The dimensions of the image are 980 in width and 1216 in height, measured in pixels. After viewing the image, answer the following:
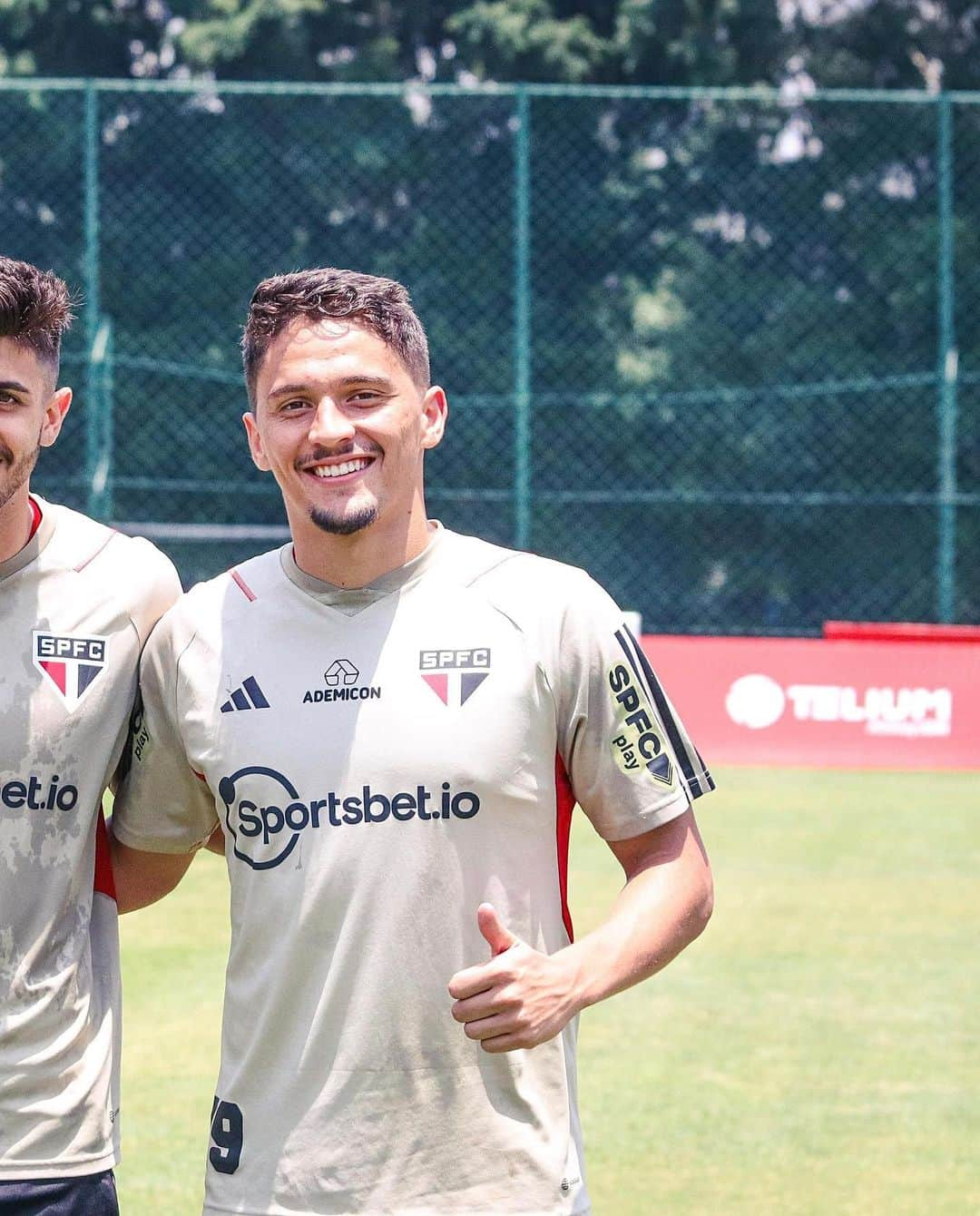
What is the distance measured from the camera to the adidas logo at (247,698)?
9.53 ft

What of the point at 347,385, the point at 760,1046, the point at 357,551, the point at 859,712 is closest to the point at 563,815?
the point at 357,551

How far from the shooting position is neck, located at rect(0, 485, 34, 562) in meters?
3.08

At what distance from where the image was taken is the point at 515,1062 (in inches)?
111

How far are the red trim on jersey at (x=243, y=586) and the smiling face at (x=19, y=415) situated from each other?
0.36 metres

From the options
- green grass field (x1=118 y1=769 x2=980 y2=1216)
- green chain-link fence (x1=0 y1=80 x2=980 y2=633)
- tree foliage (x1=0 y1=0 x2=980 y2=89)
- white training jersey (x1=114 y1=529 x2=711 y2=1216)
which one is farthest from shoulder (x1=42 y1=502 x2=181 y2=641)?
tree foliage (x1=0 y1=0 x2=980 y2=89)

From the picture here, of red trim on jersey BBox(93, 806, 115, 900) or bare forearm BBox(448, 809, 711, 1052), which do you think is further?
red trim on jersey BBox(93, 806, 115, 900)

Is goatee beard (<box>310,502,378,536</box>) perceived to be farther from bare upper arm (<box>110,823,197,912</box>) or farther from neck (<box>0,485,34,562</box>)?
bare upper arm (<box>110,823,197,912</box>)

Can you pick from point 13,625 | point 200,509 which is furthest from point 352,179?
point 13,625

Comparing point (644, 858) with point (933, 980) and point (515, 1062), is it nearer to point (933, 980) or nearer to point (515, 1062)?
point (515, 1062)

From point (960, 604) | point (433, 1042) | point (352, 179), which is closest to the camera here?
point (433, 1042)

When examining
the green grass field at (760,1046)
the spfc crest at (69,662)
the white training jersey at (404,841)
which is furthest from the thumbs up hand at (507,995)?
the green grass field at (760,1046)

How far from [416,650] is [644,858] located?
18.9 inches

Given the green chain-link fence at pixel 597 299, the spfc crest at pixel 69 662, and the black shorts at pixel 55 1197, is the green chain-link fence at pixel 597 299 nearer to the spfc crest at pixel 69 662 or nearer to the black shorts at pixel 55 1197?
the spfc crest at pixel 69 662

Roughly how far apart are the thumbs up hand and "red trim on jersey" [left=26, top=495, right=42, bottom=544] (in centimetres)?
104
